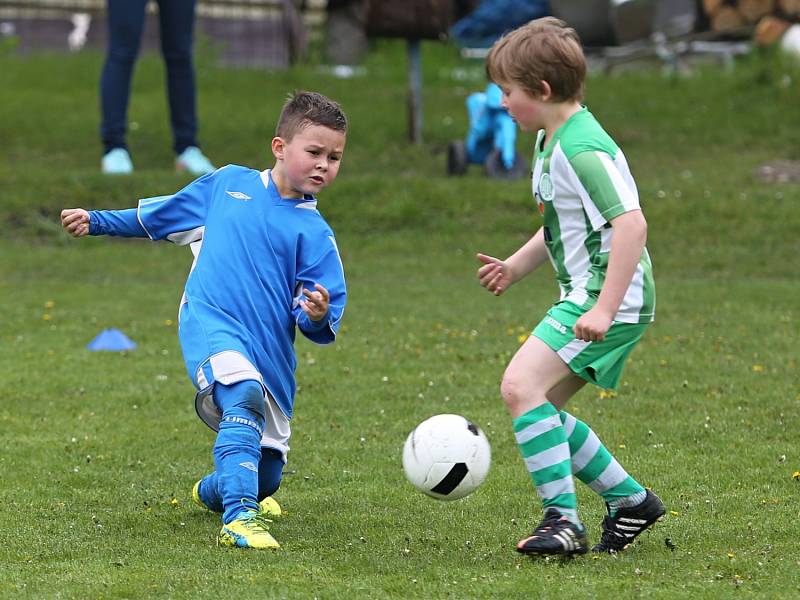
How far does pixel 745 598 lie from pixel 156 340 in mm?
6223

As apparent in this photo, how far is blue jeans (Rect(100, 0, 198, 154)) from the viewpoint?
42.7 feet

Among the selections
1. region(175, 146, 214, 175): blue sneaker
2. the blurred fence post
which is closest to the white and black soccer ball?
region(175, 146, 214, 175): blue sneaker

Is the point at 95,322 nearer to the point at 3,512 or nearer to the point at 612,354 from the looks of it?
the point at 3,512

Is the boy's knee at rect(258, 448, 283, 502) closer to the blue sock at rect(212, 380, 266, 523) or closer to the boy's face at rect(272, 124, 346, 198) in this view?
the blue sock at rect(212, 380, 266, 523)

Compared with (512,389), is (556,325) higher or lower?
higher

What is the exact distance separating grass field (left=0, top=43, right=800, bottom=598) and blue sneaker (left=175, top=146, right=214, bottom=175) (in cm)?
26

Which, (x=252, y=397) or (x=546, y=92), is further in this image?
(x=252, y=397)

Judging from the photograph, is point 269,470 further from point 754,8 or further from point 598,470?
point 754,8

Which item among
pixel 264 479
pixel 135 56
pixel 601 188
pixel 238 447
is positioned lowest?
pixel 135 56

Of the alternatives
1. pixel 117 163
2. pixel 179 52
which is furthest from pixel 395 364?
pixel 117 163

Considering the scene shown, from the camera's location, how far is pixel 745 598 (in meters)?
4.29

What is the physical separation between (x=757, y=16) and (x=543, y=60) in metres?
15.5

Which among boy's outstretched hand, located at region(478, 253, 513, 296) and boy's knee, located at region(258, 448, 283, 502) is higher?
boy's outstretched hand, located at region(478, 253, 513, 296)

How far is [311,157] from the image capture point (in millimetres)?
5266
